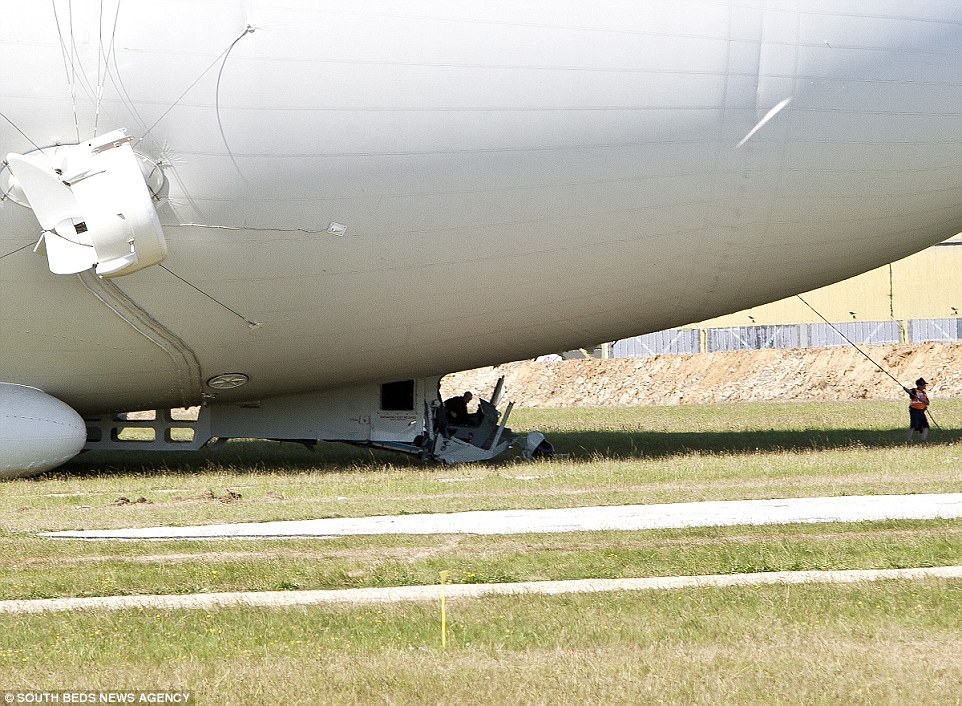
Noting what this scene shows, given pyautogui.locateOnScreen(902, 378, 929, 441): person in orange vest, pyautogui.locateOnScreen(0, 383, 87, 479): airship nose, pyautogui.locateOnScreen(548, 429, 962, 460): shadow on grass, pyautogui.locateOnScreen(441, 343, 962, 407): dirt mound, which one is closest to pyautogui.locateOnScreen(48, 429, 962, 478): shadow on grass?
pyautogui.locateOnScreen(548, 429, 962, 460): shadow on grass

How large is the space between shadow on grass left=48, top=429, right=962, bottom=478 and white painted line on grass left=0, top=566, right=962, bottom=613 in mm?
13101

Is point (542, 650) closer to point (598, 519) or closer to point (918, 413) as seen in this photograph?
point (598, 519)

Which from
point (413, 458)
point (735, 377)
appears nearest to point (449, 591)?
point (413, 458)

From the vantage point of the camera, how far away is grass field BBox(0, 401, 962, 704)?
7.44m

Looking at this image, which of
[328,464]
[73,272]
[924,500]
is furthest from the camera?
[328,464]

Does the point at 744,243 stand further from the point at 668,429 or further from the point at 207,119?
the point at 668,429

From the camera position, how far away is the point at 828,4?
62.3ft

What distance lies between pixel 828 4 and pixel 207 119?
32.5 ft

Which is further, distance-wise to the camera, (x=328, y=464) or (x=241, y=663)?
(x=328, y=464)

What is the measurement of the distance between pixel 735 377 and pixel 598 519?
5013cm

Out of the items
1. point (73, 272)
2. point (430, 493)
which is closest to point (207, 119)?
point (73, 272)

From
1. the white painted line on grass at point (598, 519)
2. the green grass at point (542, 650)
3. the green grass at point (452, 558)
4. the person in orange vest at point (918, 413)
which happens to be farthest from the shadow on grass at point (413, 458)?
the green grass at point (542, 650)

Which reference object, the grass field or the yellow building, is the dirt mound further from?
the grass field

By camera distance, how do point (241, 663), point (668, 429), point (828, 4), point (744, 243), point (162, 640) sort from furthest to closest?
point (668, 429) < point (744, 243) < point (828, 4) < point (162, 640) < point (241, 663)
